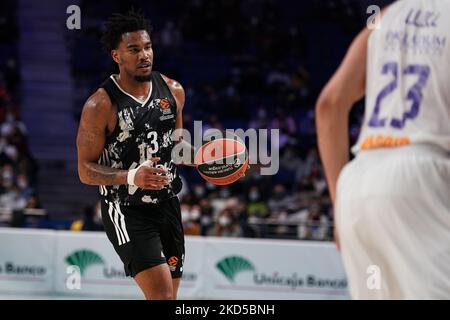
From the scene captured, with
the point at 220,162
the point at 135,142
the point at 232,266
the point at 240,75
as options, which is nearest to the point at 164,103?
the point at 135,142

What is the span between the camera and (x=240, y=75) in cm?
1691

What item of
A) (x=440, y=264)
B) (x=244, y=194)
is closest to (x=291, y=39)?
(x=244, y=194)

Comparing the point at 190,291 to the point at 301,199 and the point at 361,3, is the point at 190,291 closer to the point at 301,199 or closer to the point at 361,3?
the point at 301,199

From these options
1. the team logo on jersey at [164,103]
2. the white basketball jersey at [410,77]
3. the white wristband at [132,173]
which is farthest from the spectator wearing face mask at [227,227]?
the white basketball jersey at [410,77]

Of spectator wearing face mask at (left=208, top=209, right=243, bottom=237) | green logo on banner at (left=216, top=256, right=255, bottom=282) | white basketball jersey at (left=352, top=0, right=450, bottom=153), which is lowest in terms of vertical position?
green logo on banner at (left=216, top=256, right=255, bottom=282)

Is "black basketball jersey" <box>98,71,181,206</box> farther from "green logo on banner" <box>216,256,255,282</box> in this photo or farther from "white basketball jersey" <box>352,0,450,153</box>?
→ "green logo on banner" <box>216,256,255,282</box>

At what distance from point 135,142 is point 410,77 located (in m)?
2.68

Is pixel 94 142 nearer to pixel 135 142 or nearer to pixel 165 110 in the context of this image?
pixel 135 142

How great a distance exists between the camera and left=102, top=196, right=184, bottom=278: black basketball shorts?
529cm

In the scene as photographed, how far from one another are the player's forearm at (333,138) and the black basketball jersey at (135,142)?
7.82 feet

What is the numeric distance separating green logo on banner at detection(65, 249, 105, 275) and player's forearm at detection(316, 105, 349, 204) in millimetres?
8584

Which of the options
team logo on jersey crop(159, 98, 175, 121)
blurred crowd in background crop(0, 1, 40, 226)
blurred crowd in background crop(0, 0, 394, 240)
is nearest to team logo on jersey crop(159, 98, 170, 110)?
team logo on jersey crop(159, 98, 175, 121)

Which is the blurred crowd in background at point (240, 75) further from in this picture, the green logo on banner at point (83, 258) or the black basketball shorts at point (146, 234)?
the black basketball shorts at point (146, 234)

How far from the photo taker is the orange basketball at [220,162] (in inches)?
224
